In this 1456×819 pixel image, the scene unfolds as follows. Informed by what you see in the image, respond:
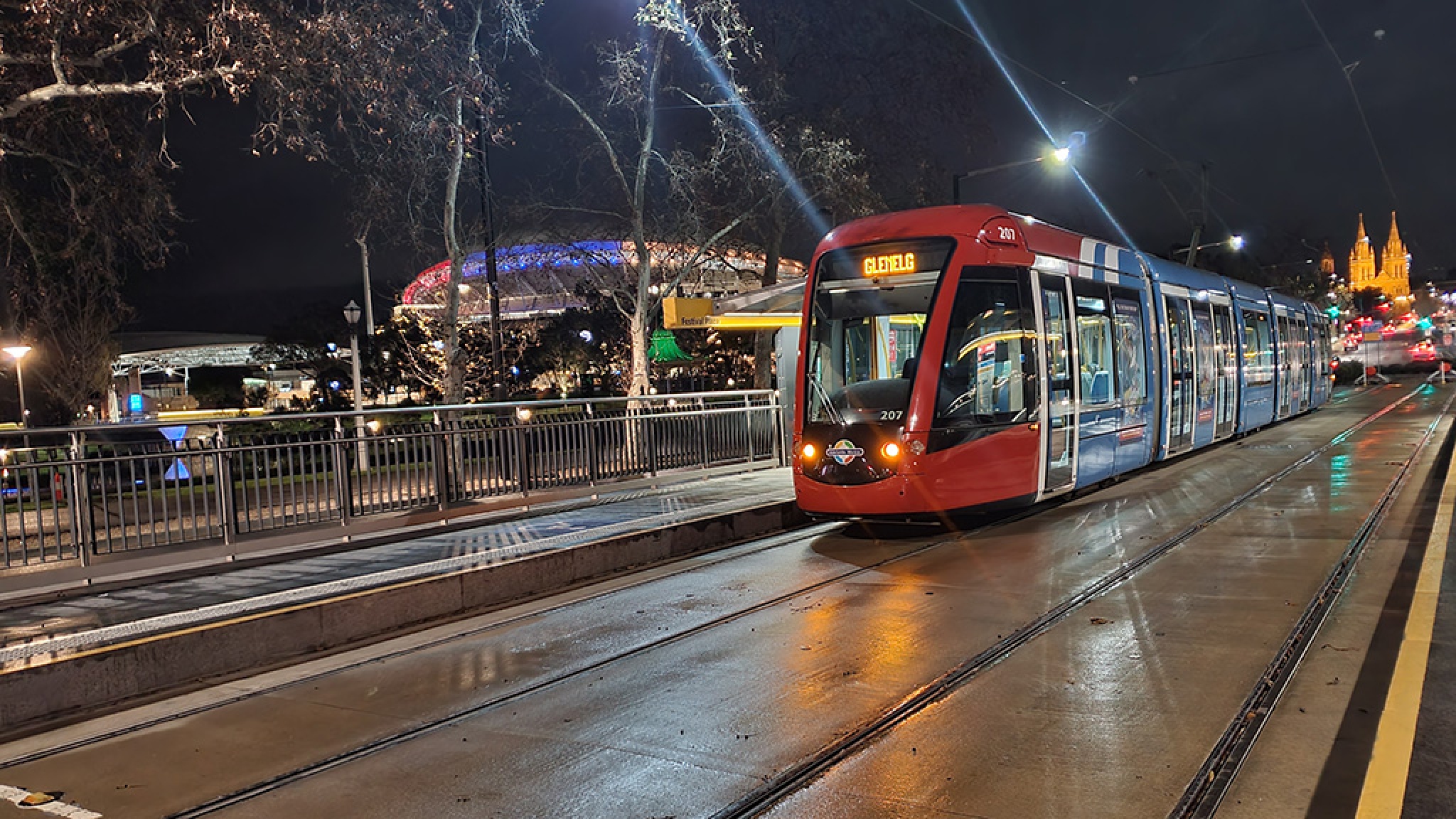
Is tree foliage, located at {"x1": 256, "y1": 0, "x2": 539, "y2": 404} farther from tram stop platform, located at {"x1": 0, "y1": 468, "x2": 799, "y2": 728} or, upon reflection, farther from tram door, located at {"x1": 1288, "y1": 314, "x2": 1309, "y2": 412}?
tram door, located at {"x1": 1288, "y1": 314, "x2": 1309, "y2": 412}

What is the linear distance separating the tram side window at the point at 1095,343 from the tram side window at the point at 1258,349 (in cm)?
871

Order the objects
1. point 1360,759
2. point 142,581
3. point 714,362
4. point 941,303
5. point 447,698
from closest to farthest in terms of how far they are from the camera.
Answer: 1. point 1360,759
2. point 447,698
3. point 142,581
4. point 941,303
5. point 714,362

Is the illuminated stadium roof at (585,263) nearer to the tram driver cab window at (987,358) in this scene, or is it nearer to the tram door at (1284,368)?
the tram driver cab window at (987,358)

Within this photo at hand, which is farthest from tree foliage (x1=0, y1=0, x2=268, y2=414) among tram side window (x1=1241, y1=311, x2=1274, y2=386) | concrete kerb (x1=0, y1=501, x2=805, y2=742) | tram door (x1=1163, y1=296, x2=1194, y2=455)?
tram side window (x1=1241, y1=311, x2=1274, y2=386)

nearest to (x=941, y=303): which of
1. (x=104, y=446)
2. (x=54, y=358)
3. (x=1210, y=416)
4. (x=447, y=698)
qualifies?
(x=447, y=698)

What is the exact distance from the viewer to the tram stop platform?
637 centimetres

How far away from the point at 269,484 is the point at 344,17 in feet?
19.1

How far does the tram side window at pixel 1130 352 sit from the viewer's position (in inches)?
530

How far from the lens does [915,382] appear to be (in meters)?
10.2

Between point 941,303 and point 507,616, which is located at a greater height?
point 941,303

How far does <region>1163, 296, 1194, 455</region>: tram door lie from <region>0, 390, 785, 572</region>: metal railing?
7426mm

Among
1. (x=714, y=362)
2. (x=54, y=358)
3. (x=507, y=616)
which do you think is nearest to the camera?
(x=507, y=616)

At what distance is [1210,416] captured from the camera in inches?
703

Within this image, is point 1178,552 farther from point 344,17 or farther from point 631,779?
point 344,17
